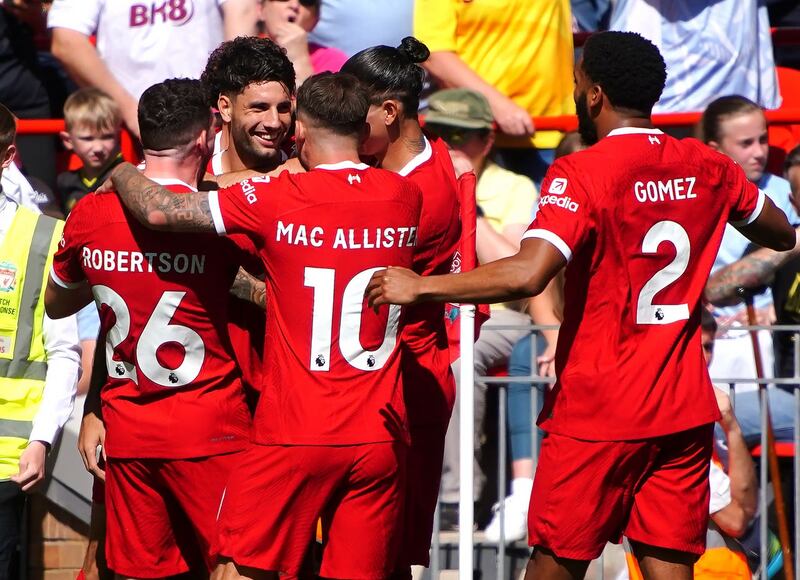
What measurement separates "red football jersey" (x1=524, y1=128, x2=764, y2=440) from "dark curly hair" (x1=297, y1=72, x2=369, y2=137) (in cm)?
69

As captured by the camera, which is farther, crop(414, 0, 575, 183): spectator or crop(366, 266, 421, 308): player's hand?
crop(414, 0, 575, 183): spectator

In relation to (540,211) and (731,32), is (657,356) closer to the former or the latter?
(540,211)

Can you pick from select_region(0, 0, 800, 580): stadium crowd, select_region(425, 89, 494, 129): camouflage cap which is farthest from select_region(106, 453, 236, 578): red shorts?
select_region(425, 89, 494, 129): camouflage cap

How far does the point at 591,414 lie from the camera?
4.73m

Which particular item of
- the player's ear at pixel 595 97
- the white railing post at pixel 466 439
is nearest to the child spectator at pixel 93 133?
the white railing post at pixel 466 439

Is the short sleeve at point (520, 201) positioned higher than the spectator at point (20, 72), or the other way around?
the spectator at point (20, 72)

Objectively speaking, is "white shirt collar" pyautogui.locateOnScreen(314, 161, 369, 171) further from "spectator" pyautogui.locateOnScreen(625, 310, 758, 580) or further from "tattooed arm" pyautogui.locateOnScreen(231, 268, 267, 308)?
"spectator" pyautogui.locateOnScreen(625, 310, 758, 580)

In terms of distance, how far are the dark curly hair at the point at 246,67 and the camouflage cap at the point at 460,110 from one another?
189 cm

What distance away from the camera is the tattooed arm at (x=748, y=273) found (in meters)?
6.54

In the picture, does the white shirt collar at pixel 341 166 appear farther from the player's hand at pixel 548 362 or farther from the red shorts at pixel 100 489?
the player's hand at pixel 548 362

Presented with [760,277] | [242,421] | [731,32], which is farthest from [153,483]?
[731,32]

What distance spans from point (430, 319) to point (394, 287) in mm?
893

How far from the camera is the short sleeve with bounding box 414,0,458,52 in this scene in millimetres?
7660

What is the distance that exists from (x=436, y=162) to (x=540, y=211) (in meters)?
0.80
